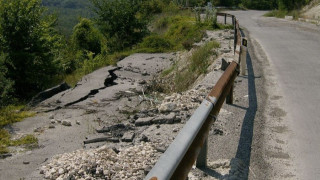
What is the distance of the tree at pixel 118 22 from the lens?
21.7 m

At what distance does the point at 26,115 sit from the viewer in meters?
9.71

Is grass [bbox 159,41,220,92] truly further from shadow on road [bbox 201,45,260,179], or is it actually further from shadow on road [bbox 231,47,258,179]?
shadow on road [bbox 201,45,260,179]

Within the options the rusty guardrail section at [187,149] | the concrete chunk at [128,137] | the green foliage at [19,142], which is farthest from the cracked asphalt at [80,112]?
the rusty guardrail section at [187,149]

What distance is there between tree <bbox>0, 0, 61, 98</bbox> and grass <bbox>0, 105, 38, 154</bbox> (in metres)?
3.38

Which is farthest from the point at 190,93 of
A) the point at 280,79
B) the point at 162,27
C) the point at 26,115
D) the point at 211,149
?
the point at 162,27

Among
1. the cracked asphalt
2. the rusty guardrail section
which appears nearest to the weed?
the cracked asphalt

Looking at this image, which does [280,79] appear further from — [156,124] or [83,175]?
[83,175]

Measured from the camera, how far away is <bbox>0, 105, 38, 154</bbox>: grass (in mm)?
7246

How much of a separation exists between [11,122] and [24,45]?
6.24m

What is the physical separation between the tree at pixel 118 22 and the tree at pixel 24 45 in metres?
6.71

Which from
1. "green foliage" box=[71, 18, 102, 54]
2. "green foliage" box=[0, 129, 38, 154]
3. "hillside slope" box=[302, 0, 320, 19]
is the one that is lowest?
"green foliage" box=[0, 129, 38, 154]

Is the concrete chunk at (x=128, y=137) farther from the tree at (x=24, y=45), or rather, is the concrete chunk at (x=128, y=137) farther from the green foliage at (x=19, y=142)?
the tree at (x=24, y=45)

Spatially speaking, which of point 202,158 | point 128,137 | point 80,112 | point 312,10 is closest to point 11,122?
point 80,112

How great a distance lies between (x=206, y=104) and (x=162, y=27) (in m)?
23.3
